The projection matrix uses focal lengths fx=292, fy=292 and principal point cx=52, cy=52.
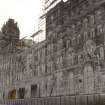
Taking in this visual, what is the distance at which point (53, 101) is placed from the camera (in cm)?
4181

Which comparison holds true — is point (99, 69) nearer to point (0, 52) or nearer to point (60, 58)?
point (60, 58)

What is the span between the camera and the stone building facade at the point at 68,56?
125 feet

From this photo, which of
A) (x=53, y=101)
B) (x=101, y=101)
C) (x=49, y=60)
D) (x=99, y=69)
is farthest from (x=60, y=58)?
(x=101, y=101)

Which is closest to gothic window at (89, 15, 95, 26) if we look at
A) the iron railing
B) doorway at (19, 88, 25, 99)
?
the iron railing

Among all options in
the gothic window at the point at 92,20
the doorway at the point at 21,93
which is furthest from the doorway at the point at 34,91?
the gothic window at the point at 92,20

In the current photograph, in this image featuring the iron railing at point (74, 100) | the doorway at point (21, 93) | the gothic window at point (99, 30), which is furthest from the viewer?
the doorway at point (21, 93)

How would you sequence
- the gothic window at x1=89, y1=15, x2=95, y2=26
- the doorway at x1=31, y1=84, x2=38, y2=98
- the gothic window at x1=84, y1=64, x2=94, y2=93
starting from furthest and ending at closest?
the doorway at x1=31, y1=84, x2=38, y2=98 → the gothic window at x1=89, y1=15, x2=95, y2=26 → the gothic window at x1=84, y1=64, x2=94, y2=93

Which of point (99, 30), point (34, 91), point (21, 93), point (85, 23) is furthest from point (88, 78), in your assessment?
A: point (21, 93)

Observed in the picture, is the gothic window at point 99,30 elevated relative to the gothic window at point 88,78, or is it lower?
elevated

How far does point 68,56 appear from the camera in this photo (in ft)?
144

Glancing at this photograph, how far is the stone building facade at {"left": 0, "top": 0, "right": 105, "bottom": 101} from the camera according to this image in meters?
38.0

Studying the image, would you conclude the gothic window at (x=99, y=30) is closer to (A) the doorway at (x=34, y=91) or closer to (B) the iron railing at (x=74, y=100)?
(B) the iron railing at (x=74, y=100)

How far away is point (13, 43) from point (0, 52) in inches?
167

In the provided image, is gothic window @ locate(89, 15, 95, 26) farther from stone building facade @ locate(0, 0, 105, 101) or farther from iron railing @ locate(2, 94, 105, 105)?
iron railing @ locate(2, 94, 105, 105)
